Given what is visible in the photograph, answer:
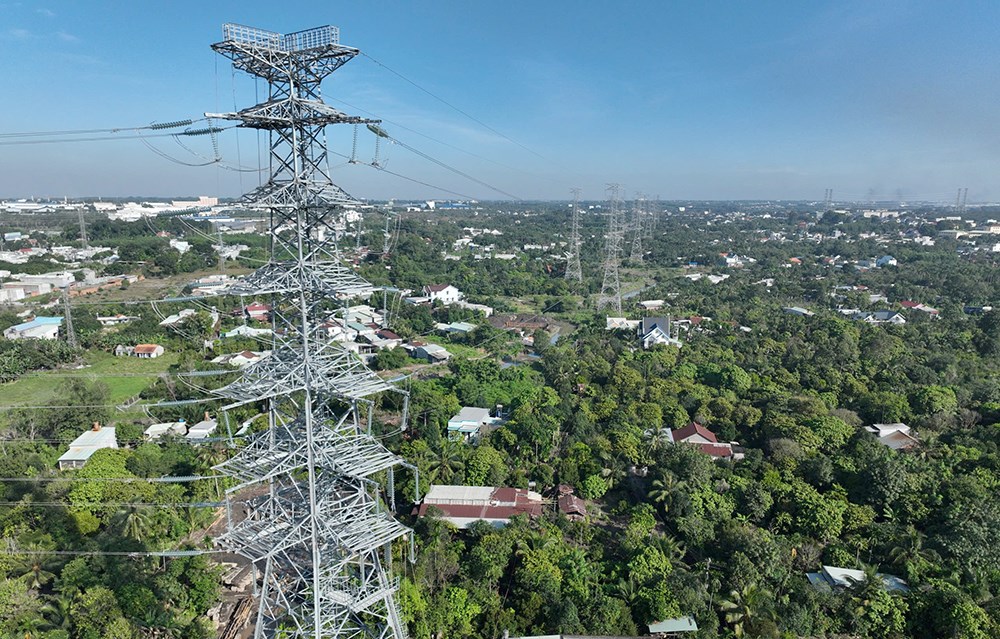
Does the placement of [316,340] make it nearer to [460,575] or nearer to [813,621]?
[460,575]

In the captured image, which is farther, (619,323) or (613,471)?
(619,323)

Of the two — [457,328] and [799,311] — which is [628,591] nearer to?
[457,328]

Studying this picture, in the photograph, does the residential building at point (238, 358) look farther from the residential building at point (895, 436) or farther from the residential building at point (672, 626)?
the residential building at point (895, 436)

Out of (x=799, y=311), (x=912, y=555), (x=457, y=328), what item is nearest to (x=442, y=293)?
(x=457, y=328)

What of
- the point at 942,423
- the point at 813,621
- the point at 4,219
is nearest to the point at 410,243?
the point at 942,423

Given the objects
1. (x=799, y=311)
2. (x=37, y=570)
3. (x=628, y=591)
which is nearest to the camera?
(x=628, y=591)
